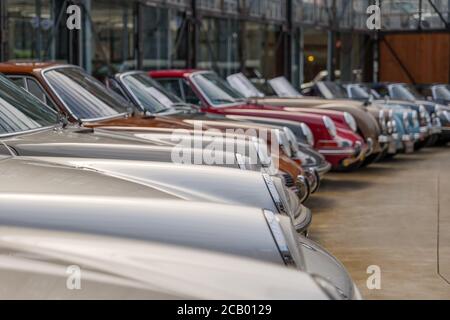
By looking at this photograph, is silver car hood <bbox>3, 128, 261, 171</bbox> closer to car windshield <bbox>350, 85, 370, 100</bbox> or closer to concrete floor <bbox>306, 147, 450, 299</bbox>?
concrete floor <bbox>306, 147, 450, 299</bbox>

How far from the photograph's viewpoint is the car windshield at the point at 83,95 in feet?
24.5

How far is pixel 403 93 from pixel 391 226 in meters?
12.6

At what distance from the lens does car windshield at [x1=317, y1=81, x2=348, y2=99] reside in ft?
57.2

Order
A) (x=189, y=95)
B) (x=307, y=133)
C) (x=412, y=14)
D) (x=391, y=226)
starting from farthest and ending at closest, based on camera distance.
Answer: (x=412, y=14), (x=189, y=95), (x=307, y=133), (x=391, y=226)

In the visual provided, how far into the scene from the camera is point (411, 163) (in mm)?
15102

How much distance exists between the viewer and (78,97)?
7.62 metres

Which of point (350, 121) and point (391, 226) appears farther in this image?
point (350, 121)

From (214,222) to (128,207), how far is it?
31 centimetres

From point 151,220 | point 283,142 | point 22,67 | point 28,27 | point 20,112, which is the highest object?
point 28,27

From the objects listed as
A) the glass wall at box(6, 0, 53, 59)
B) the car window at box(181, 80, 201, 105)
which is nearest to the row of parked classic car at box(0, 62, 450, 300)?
the car window at box(181, 80, 201, 105)

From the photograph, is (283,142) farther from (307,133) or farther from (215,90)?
(215,90)

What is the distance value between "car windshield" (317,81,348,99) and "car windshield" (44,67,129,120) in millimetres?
9573

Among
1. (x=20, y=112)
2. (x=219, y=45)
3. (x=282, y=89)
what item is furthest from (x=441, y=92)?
(x=20, y=112)

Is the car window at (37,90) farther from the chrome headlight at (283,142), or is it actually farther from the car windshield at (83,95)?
the chrome headlight at (283,142)
